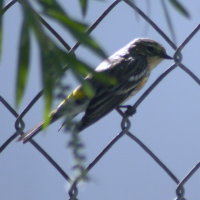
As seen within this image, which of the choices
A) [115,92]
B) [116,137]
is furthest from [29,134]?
[115,92]

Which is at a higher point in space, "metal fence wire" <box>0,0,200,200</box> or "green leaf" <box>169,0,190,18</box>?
"green leaf" <box>169,0,190,18</box>

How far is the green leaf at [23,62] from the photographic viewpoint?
1.08 meters

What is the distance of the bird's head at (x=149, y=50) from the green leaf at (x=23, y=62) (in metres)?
2.85

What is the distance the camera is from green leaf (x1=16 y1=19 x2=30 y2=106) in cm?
108

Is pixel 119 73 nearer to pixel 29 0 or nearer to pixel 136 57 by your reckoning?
pixel 136 57

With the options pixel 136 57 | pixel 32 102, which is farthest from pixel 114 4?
pixel 136 57

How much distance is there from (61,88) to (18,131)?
4.22 feet

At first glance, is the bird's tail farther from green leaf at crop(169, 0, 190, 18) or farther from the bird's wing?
green leaf at crop(169, 0, 190, 18)

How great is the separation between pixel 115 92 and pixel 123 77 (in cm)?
19

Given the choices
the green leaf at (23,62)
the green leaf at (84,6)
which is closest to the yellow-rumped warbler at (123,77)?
the green leaf at (84,6)

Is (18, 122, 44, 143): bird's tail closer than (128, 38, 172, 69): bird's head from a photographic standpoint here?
Yes

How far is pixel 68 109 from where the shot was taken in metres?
1.00

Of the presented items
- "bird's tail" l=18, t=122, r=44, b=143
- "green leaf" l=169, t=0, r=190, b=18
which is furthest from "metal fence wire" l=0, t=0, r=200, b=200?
"green leaf" l=169, t=0, r=190, b=18

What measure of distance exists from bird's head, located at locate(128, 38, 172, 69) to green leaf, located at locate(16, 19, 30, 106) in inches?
112
